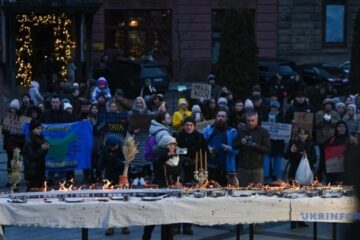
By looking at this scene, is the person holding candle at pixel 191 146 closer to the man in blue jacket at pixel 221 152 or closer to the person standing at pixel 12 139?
the man in blue jacket at pixel 221 152

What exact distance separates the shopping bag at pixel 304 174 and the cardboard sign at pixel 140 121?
3.29 meters

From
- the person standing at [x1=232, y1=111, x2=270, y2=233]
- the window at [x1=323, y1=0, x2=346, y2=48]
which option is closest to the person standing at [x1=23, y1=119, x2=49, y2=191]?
the person standing at [x1=232, y1=111, x2=270, y2=233]

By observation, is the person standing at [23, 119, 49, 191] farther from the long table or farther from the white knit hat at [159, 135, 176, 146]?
the long table

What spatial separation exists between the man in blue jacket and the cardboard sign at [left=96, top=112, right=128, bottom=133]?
2.29 meters

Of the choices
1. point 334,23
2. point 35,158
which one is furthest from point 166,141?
point 334,23

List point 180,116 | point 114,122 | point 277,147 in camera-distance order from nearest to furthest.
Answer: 1. point 114,122
2. point 277,147
3. point 180,116

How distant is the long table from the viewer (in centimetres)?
718

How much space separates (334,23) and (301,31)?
2.11 metres

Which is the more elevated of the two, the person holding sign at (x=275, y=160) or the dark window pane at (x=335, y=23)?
the dark window pane at (x=335, y=23)

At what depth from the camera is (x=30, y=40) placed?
3444 cm

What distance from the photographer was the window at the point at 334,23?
40.0 m

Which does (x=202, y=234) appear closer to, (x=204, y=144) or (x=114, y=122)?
(x=204, y=144)

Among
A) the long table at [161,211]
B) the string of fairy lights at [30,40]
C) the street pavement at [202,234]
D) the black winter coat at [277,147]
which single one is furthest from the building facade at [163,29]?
the long table at [161,211]

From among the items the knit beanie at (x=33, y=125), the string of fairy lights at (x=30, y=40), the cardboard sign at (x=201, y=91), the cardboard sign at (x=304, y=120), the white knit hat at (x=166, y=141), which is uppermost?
the string of fairy lights at (x=30, y=40)
